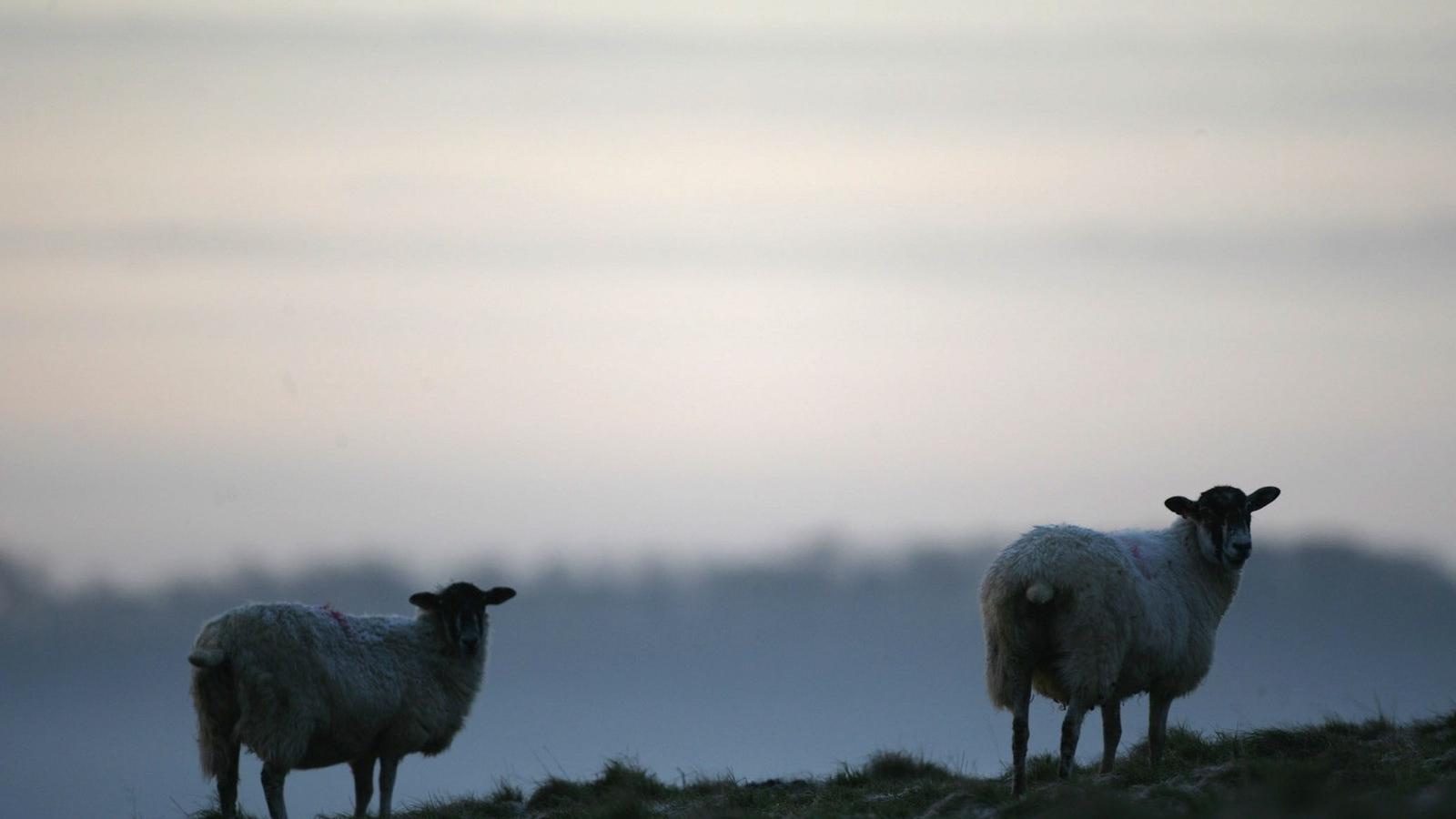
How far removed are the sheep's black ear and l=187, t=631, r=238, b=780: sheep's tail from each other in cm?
1022

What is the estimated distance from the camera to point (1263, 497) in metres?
22.2

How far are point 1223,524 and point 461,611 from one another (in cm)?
844

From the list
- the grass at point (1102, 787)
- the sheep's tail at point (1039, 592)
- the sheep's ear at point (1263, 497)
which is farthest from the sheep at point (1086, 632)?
the sheep's ear at point (1263, 497)

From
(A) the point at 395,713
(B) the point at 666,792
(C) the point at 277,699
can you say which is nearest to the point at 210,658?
(C) the point at 277,699

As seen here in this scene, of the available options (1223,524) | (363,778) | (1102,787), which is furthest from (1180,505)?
(363,778)

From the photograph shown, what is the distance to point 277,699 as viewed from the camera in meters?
20.4

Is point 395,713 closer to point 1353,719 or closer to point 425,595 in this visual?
point 425,595

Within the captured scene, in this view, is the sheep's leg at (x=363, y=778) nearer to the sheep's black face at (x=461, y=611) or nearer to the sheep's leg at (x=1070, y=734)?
the sheep's black face at (x=461, y=611)

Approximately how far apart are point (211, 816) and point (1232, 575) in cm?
1107

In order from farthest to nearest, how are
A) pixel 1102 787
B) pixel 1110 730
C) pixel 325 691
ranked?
pixel 325 691, pixel 1110 730, pixel 1102 787

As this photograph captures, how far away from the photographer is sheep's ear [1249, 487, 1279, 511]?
22.2 meters

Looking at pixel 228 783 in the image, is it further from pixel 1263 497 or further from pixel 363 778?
pixel 1263 497

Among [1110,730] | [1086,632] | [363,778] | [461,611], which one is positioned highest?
[461,611]

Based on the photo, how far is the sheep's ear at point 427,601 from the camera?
74.3 feet
